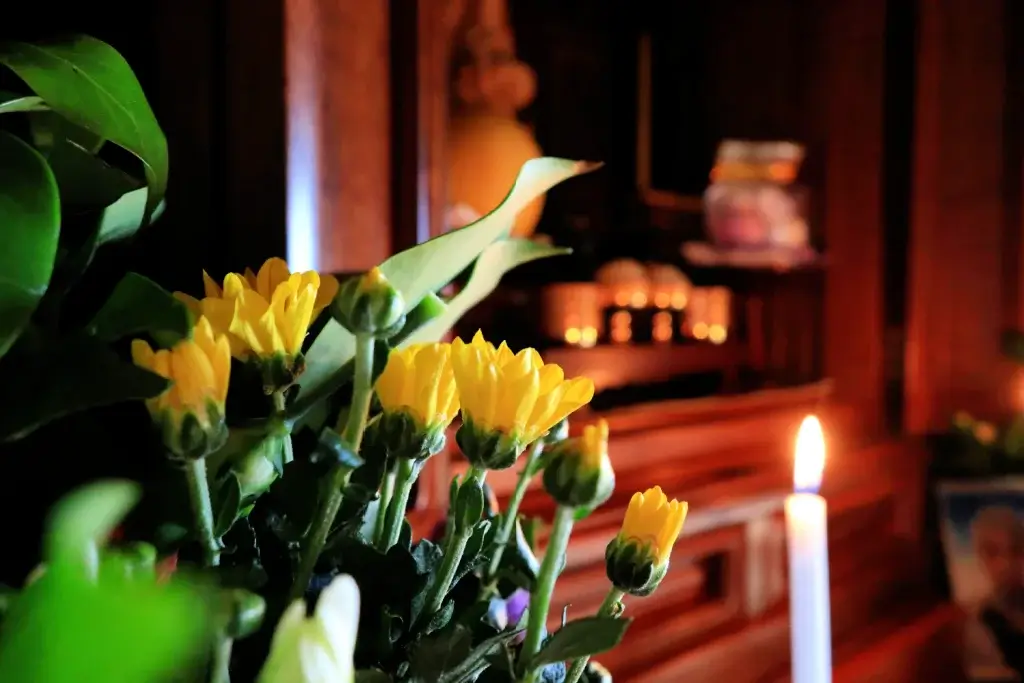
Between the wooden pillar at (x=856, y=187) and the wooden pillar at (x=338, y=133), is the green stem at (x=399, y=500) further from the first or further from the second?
the wooden pillar at (x=856, y=187)

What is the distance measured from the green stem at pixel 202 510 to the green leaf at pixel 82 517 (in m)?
0.06

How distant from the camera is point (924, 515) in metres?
1.00

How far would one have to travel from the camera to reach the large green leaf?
27cm

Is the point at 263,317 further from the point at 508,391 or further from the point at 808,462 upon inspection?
the point at 808,462

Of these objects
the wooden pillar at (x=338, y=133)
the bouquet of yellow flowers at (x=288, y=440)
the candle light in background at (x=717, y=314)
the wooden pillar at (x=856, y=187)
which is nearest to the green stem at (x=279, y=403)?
the bouquet of yellow flowers at (x=288, y=440)

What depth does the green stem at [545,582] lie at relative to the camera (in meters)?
0.22

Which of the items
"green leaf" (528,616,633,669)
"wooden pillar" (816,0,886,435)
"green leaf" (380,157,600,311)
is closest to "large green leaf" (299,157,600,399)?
"green leaf" (380,157,600,311)

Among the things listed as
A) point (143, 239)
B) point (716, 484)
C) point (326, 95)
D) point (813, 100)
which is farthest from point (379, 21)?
point (813, 100)

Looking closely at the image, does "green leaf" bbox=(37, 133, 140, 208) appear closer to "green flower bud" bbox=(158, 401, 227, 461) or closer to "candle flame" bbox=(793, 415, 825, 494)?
"green flower bud" bbox=(158, 401, 227, 461)

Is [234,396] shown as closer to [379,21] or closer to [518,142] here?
[379,21]

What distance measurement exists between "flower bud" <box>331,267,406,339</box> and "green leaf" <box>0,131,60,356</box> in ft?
0.23

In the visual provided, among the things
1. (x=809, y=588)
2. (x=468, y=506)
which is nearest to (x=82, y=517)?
(x=468, y=506)

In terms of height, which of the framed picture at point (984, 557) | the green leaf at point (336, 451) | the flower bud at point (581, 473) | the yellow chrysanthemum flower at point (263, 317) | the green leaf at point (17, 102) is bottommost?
the framed picture at point (984, 557)

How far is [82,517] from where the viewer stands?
124 mm
